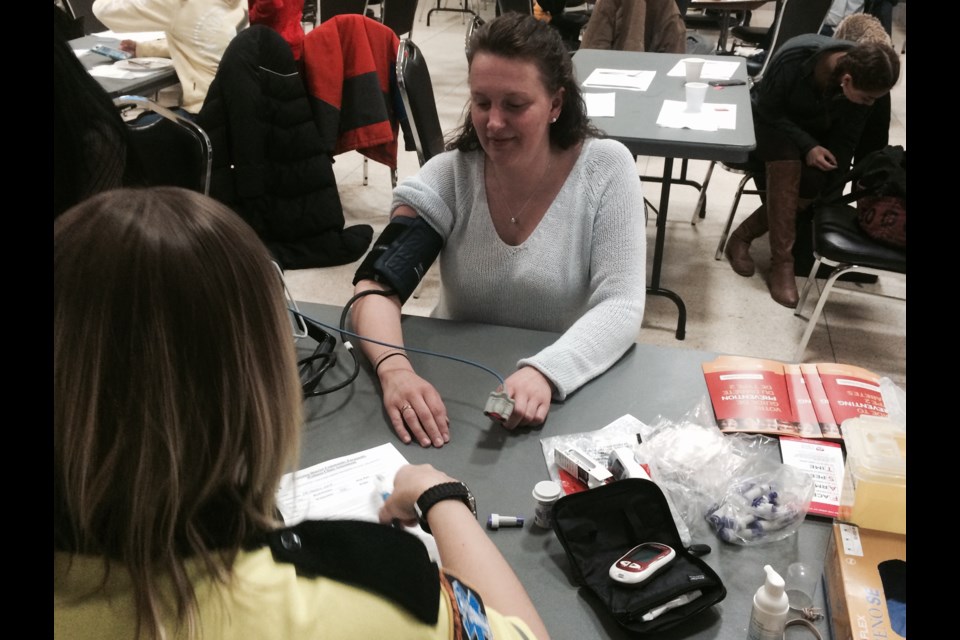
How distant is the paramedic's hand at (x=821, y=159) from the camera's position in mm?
2955

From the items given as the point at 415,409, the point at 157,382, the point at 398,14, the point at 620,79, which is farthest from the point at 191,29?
the point at 157,382

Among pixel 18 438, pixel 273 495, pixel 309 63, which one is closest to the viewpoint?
pixel 18 438

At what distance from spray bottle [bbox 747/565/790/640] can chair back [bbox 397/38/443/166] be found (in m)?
2.02

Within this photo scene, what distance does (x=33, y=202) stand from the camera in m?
0.54

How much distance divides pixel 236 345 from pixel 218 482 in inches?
4.7

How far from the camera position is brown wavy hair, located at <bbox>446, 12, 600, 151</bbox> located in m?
1.46

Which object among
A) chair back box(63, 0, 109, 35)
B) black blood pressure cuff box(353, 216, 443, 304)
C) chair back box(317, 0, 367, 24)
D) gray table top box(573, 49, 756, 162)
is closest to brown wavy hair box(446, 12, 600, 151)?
black blood pressure cuff box(353, 216, 443, 304)

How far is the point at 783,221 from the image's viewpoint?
10.1 feet

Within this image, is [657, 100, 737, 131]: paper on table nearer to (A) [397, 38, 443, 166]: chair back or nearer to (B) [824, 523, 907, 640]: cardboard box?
(A) [397, 38, 443, 166]: chair back

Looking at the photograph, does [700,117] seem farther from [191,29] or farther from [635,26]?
[191,29]

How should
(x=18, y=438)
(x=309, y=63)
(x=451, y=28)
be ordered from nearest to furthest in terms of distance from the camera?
(x=18, y=438) < (x=309, y=63) < (x=451, y=28)

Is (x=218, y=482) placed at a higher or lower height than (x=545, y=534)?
higher
